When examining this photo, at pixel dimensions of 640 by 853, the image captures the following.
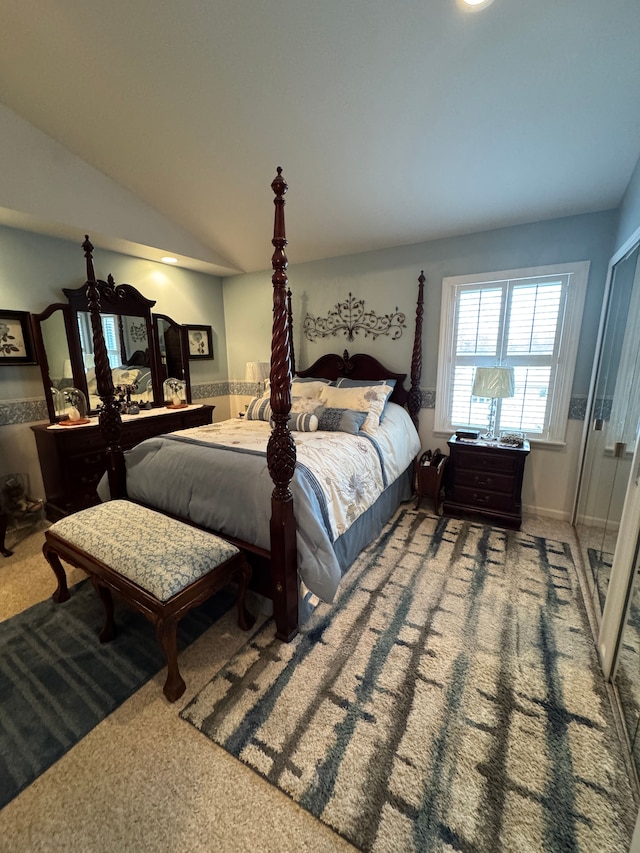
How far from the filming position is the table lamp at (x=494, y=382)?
9.07 ft

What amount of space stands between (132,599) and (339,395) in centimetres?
228

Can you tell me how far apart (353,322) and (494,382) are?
1.59m

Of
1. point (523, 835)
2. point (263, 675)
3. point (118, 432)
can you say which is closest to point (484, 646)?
point (523, 835)

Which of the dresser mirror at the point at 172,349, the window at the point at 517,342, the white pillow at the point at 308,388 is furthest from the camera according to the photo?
the dresser mirror at the point at 172,349

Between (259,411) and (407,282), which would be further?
(407,282)

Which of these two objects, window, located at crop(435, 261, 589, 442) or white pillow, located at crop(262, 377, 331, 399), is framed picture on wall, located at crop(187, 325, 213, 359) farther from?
window, located at crop(435, 261, 589, 442)

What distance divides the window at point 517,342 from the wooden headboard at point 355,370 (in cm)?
39

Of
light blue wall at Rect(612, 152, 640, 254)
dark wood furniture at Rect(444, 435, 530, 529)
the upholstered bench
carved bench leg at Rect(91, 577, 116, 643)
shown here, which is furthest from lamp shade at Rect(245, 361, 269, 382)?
light blue wall at Rect(612, 152, 640, 254)

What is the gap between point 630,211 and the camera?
216 centimetres

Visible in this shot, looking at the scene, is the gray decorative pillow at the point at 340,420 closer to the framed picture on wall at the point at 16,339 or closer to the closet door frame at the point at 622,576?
the closet door frame at the point at 622,576

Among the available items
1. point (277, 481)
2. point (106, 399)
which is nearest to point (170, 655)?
point (277, 481)

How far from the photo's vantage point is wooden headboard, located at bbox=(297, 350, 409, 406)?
3.47 meters

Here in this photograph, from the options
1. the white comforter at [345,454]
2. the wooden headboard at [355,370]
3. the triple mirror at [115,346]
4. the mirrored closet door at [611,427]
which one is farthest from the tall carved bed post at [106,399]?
the mirrored closet door at [611,427]

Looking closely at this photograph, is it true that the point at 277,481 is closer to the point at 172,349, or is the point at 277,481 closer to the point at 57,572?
the point at 57,572
